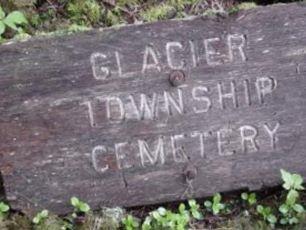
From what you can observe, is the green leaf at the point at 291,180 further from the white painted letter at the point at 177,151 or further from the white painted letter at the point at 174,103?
the white painted letter at the point at 174,103

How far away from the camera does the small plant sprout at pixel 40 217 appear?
9.96 ft

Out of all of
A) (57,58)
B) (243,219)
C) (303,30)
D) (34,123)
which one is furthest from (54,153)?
(303,30)

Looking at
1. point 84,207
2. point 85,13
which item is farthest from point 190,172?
point 85,13

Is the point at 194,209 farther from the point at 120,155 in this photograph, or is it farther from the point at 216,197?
the point at 120,155

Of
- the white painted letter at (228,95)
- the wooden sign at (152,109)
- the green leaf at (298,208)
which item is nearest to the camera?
the wooden sign at (152,109)

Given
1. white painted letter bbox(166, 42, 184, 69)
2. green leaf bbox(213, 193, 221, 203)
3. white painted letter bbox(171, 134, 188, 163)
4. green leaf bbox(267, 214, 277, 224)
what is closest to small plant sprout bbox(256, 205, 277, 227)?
green leaf bbox(267, 214, 277, 224)

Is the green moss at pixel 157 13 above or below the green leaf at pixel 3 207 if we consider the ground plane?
above

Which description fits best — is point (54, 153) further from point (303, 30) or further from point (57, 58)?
point (303, 30)

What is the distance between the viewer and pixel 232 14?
2.98 metres

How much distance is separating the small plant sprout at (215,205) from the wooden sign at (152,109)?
51mm

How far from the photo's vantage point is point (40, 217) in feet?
10.0

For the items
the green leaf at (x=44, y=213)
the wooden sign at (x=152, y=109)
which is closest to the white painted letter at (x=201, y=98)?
the wooden sign at (x=152, y=109)

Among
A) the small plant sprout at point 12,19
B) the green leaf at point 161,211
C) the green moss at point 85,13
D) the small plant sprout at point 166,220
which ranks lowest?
the small plant sprout at point 166,220

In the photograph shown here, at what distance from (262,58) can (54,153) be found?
1155 millimetres
